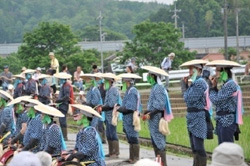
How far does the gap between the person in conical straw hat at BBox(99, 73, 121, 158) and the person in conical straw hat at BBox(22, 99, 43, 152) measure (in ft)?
8.68

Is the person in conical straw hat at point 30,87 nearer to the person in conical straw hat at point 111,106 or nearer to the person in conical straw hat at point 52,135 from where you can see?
the person in conical straw hat at point 111,106

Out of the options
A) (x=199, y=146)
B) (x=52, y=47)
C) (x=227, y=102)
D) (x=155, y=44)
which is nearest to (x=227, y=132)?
(x=227, y=102)

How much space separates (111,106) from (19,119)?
210cm

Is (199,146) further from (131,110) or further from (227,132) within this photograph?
(131,110)

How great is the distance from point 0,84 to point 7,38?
10039 centimetres

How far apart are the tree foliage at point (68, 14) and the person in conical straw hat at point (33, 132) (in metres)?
111

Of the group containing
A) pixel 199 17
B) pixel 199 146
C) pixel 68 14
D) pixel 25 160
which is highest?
pixel 25 160

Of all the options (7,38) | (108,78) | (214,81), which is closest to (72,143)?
(108,78)

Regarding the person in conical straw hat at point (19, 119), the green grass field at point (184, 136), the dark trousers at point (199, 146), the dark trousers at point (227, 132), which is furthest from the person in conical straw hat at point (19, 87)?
the dark trousers at point (227, 132)

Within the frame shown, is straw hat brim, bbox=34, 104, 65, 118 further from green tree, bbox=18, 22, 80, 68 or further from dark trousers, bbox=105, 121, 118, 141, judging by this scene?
green tree, bbox=18, 22, 80, 68

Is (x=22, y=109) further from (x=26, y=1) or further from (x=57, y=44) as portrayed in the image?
(x=26, y=1)

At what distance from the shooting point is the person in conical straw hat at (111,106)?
55.0 ft

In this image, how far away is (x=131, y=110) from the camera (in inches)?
611

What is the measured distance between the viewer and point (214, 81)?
1317 centimetres
